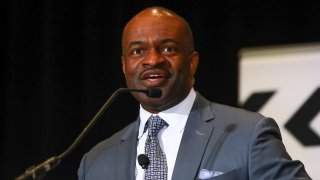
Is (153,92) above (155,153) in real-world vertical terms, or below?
above

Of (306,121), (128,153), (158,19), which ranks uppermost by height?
(158,19)

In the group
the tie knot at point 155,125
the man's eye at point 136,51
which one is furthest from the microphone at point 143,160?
the man's eye at point 136,51

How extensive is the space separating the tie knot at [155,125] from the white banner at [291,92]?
42.2 inches

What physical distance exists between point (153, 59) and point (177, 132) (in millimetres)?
294

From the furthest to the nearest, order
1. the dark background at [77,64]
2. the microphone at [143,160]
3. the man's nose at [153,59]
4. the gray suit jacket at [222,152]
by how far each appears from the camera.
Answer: the dark background at [77,64] < the man's nose at [153,59] < the microphone at [143,160] < the gray suit jacket at [222,152]

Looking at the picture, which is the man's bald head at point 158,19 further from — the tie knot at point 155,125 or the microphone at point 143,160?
the microphone at point 143,160

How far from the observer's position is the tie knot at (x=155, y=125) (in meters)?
2.36

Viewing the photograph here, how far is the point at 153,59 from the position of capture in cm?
231

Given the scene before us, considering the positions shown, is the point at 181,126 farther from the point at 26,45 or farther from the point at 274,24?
the point at 26,45

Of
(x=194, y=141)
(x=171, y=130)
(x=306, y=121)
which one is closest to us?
(x=194, y=141)

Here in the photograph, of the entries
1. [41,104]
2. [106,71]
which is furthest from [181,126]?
[41,104]

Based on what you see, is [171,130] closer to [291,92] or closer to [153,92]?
[153,92]

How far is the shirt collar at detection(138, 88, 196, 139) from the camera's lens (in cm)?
237

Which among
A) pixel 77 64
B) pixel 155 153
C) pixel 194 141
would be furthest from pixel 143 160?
pixel 77 64
